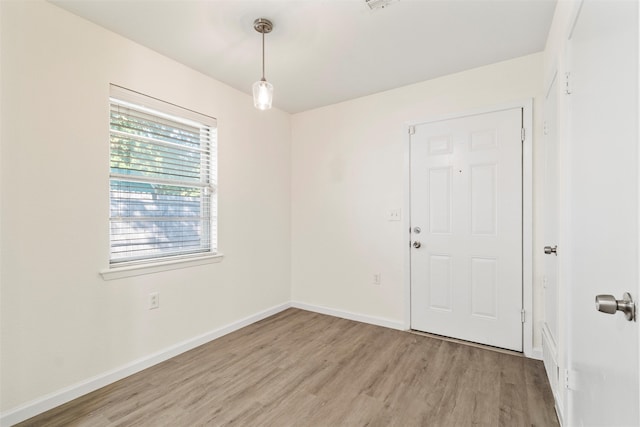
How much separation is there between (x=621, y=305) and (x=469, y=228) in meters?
2.03

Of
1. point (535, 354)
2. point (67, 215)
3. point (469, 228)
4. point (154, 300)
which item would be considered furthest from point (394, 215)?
point (67, 215)

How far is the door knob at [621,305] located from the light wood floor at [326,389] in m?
1.29

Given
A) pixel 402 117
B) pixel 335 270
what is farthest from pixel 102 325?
pixel 402 117

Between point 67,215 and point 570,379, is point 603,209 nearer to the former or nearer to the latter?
point 570,379

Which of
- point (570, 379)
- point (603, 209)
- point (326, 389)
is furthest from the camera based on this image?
point (326, 389)

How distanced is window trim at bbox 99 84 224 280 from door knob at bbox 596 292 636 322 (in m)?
2.64

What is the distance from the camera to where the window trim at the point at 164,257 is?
86.8 inches

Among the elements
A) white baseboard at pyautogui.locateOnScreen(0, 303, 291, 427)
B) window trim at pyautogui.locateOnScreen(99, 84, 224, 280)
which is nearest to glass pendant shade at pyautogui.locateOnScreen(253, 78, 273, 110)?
window trim at pyautogui.locateOnScreen(99, 84, 224, 280)

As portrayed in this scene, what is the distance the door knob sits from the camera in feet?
2.63

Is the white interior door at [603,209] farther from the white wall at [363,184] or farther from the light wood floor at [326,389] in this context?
the white wall at [363,184]

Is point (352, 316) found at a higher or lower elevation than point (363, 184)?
lower

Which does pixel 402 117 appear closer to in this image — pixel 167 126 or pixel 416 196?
pixel 416 196

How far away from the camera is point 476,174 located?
2.73m

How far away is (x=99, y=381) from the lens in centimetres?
209
